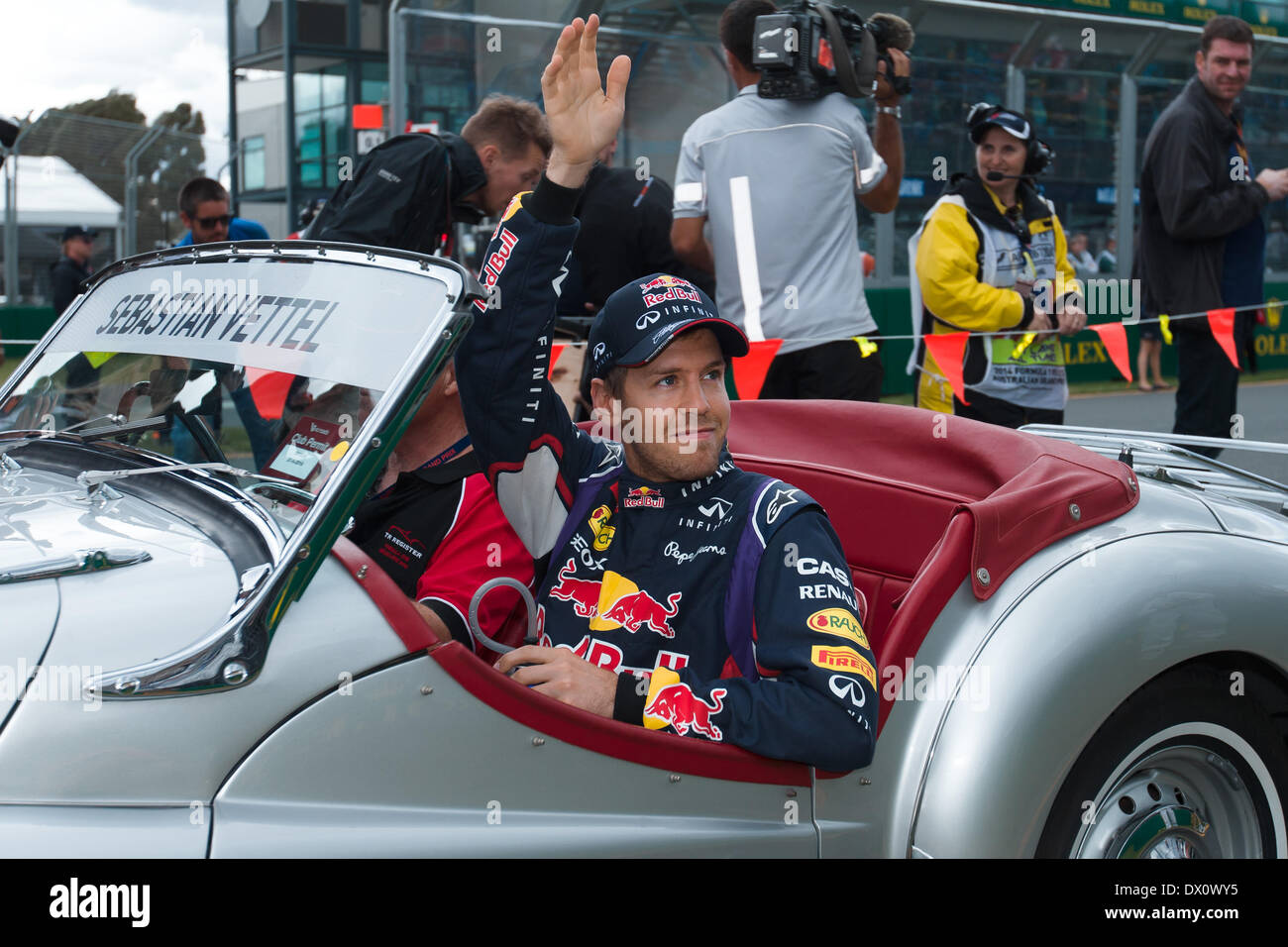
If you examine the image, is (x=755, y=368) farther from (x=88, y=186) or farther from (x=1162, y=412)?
(x=88, y=186)

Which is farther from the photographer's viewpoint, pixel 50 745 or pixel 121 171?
pixel 121 171

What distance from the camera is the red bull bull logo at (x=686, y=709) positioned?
6.17 feet

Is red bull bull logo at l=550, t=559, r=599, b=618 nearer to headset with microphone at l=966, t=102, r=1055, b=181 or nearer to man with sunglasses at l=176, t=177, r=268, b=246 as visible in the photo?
headset with microphone at l=966, t=102, r=1055, b=181

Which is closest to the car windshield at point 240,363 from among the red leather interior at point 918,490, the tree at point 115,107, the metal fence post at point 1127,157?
the red leather interior at point 918,490

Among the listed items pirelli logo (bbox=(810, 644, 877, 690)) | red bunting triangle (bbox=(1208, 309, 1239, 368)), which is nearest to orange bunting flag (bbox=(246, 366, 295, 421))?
pirelli logo (bbox=(810, 644, 877, 690))

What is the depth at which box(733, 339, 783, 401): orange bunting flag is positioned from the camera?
164 inches

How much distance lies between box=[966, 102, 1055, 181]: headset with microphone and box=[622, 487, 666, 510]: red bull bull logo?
9.20 feet

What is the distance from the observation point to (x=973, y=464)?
8.27 ft

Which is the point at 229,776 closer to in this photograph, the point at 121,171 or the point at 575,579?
the point at 575,579

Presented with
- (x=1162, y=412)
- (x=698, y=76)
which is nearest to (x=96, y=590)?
(x=698, y=76)

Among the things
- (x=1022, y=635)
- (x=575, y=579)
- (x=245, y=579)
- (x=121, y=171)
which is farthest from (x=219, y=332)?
(x=121, y=171)
